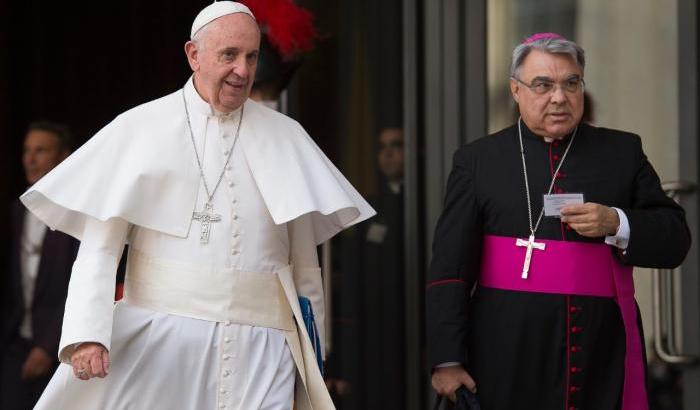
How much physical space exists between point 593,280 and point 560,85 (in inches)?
25.9

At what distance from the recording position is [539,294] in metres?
4.66

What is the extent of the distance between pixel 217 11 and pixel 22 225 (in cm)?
353

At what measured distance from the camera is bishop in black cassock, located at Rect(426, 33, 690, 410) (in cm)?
461

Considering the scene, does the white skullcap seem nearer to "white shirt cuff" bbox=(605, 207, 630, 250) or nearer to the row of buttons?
the row of buttons

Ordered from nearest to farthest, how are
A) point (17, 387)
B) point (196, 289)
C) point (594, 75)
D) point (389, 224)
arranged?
point (196, 289) < point (594, 75) < point (389, 224) < point (17, 387)

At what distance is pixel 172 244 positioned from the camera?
14.7ft

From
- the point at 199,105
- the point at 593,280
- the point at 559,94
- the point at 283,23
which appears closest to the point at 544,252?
the point at 593,280

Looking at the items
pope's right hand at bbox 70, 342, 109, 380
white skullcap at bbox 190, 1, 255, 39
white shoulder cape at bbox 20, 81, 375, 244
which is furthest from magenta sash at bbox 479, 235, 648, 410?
pope's right hand at bbox 70, 342, 109, 380

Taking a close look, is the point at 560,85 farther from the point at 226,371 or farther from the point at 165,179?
the point at 226,371

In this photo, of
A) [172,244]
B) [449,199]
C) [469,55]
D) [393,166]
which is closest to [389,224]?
[393,166]

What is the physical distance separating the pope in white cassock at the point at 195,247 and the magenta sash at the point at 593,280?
66cm

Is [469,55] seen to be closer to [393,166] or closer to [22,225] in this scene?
[393,166]

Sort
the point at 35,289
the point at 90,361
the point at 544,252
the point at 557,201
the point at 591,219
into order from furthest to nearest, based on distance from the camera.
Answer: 1. the point at 35,289
2. the point at 544,252
3. the point at 557,201
4. the point at 591,219
5. the point at 90,361

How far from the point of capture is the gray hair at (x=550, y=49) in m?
4.67
